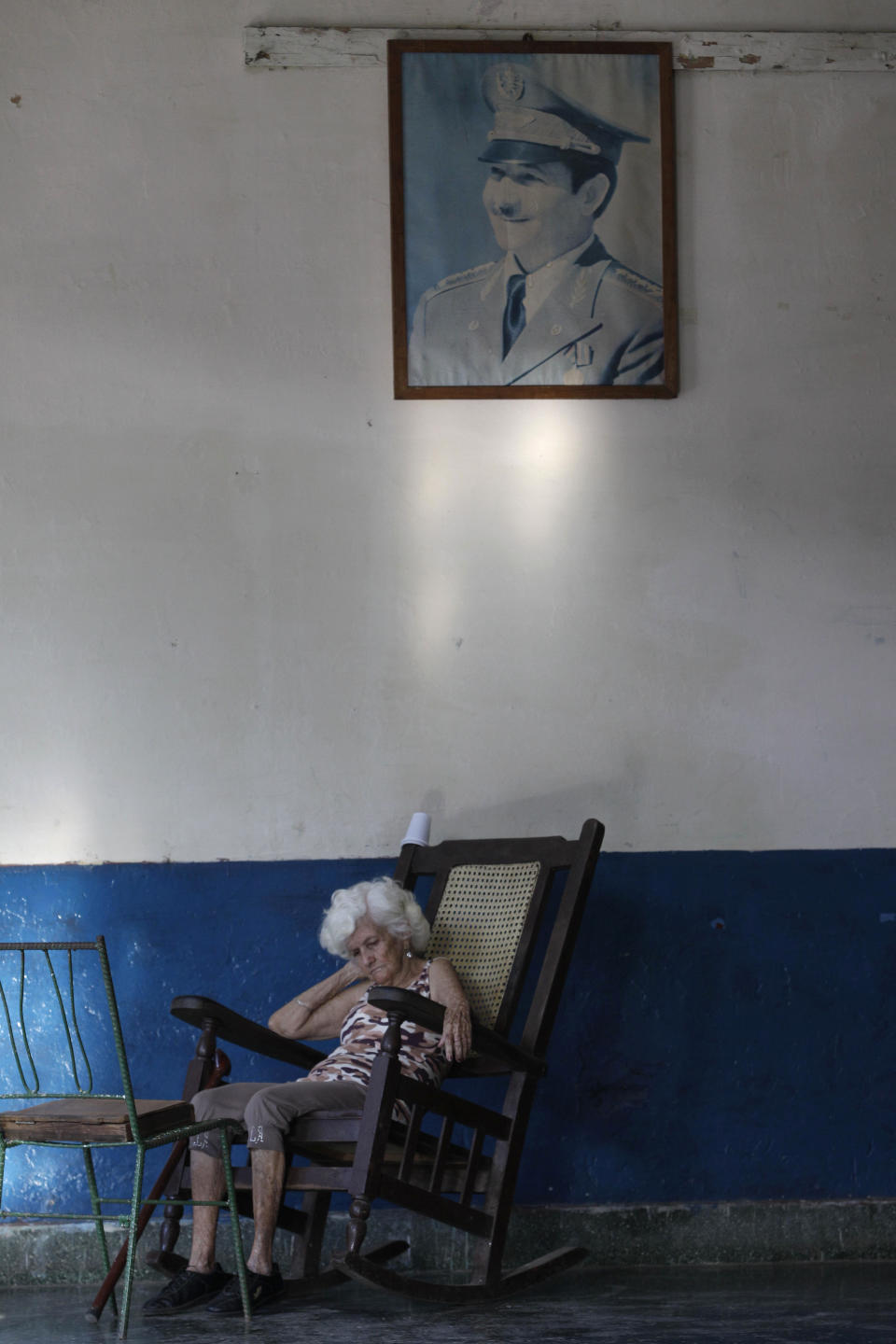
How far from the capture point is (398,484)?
13.7 feet

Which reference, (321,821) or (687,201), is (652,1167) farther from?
(687,201)

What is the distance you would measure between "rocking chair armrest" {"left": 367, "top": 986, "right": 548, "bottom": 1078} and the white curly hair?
1.13ft

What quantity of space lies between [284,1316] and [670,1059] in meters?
1.34

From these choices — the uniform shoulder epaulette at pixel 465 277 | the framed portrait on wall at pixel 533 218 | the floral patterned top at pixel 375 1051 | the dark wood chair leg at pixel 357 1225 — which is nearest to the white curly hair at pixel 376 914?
the floral patterned top at pixel 375 1051

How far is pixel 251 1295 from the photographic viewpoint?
10.7ft

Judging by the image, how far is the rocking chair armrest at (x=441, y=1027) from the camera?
3.10 meters

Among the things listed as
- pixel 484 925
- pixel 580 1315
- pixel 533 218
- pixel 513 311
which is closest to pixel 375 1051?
pixel 484 925

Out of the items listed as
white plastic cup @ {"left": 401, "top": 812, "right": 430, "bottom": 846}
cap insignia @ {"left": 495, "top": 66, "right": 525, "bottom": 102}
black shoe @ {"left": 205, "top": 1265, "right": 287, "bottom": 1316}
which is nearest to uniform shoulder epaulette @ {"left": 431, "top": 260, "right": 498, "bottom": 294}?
cap insignia @ {"left": 495, "top": 66, "right": 525, "bottom": 102}

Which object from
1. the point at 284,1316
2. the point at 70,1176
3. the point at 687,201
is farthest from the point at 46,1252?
the point at 687,201

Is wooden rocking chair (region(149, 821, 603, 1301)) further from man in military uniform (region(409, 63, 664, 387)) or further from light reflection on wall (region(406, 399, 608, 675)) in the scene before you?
man in military uniform (region(409, 63, 664, 387))

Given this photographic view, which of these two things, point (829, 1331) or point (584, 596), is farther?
point (584, 596)

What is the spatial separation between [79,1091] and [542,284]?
8.79 feet

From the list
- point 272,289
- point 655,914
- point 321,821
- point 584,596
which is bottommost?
point 655,914

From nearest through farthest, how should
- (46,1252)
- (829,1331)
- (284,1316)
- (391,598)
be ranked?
(829,1331)
(284,1316)
(46,1252)
(391,598)
